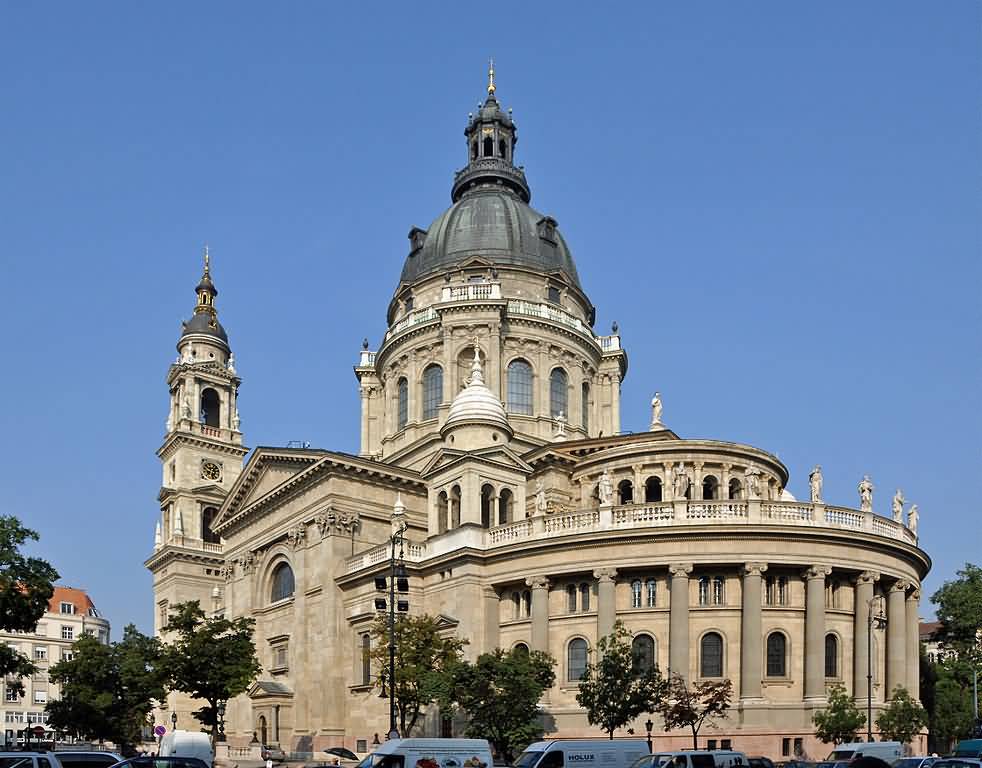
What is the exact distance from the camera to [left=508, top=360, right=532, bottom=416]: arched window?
268 ft

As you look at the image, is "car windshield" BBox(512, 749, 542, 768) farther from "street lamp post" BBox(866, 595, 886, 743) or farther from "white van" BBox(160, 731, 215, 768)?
"street lamp post" BBox(866, 595, 886, 743)

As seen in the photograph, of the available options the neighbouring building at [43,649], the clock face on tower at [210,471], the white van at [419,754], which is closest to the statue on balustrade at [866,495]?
the white van at [419,754]

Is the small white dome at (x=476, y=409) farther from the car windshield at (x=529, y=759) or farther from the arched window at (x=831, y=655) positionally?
the car windshield at (x=529, y=759)

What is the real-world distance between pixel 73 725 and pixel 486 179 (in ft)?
169

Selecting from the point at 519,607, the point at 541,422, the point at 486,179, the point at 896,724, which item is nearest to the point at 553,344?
the point at 541,422

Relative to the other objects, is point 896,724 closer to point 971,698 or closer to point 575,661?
point 575,661

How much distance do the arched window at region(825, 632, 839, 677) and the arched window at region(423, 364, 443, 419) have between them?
3557 cm

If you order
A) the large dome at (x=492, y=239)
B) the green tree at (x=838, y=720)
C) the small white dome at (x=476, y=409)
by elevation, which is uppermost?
the large dome at (x=492, y=239)

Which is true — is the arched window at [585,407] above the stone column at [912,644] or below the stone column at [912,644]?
above

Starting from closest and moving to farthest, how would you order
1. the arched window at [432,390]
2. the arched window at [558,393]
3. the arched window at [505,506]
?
the arched window at [505,506] < the arched window at [432,390] < the arched window at [558,393]

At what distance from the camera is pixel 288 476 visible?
70.8 metres

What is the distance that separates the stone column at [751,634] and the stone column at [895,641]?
8.40m

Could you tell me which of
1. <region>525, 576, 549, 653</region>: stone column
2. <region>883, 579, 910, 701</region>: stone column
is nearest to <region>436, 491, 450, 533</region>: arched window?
<region>525, 576, 549, 653</region>: stone column

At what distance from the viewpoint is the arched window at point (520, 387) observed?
81562 mm
